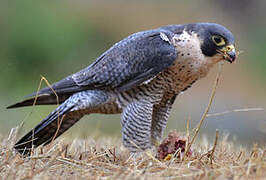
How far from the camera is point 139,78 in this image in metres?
4.14

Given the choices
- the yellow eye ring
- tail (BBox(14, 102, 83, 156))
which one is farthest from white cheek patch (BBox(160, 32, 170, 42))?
tail (BBox(14, 102, 83, 156))

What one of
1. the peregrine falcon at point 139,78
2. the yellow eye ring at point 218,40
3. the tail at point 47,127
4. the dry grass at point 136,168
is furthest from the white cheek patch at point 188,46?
the tail at point 47,127

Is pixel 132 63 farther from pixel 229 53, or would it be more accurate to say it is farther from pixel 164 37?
pixel 229 53

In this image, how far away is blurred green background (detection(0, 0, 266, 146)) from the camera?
372 inches

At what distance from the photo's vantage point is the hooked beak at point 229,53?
3990 millimetres

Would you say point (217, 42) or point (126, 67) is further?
point (126, 67)

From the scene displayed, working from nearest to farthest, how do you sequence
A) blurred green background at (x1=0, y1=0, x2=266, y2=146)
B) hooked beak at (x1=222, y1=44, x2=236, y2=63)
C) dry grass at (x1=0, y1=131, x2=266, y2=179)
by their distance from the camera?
1. dry grass at (x1=0, y1=131, x2=266, y2=179)
2. hooked beak at (x1=222, y1=44, x2=236, y2=63)
3. blurred green background at (x1=0, y1=0, x2=266, y2=146)

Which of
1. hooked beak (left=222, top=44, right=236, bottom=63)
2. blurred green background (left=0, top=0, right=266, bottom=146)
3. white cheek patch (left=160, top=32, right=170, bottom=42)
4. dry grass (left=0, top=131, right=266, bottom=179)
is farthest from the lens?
blurred green background (left=0, top=0, right=266, bottom=146)

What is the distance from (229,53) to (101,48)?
907 cm

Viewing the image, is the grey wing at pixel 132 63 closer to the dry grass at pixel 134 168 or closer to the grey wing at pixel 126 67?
the grey wing at pixel 126 67

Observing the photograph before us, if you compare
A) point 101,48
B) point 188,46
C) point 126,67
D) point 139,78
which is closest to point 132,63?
point 126,67

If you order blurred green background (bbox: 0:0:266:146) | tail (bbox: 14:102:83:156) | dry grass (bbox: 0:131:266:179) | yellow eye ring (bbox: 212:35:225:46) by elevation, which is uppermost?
blurred green background (bbox: 0:0:266:146)

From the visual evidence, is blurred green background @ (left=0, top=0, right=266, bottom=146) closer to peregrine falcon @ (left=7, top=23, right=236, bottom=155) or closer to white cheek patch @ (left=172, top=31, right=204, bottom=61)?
peregrine falcon @ (left=7, top=23, right=236, bottom=155)

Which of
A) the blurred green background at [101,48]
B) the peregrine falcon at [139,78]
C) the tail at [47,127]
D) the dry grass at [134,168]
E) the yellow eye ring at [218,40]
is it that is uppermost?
the blurred green background at [101,48]
